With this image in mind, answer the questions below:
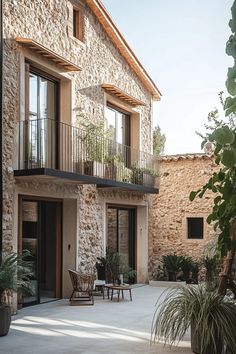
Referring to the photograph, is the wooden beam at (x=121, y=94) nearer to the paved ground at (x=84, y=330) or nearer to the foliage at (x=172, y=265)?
the foliage at (x=172, y=265)

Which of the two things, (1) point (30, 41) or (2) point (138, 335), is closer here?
(2) point (138, 335)

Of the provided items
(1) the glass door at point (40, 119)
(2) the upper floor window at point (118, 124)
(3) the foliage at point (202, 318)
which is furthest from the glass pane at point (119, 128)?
(3) the foliage at point (202, 318)

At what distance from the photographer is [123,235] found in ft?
46.3

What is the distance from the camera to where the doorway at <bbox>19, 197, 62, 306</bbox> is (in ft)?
33.2

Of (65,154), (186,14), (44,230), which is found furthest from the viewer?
(44,230)

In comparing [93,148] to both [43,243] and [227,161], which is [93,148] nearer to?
[43,243]

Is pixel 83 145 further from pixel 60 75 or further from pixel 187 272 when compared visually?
pixel 187 272

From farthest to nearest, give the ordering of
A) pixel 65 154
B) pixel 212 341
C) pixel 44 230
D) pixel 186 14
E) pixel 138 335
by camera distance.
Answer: pixel 44 230 < pixel 65 154 < pixel 138 335 < pixel 186 14 < pixel 212 341

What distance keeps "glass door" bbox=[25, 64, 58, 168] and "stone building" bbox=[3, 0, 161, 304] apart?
2 cm

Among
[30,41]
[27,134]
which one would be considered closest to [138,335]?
[27,134]

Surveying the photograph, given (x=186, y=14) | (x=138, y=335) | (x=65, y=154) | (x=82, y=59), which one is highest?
(x=82, y=59)

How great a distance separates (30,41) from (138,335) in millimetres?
5882

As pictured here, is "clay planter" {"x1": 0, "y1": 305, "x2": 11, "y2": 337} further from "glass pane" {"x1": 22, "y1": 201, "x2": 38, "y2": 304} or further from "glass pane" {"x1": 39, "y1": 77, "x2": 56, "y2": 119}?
"glass pane" {"x1": 39, "y1": 77, "x2": 56, "y2": 119}

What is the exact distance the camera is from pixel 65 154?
10.8 m
